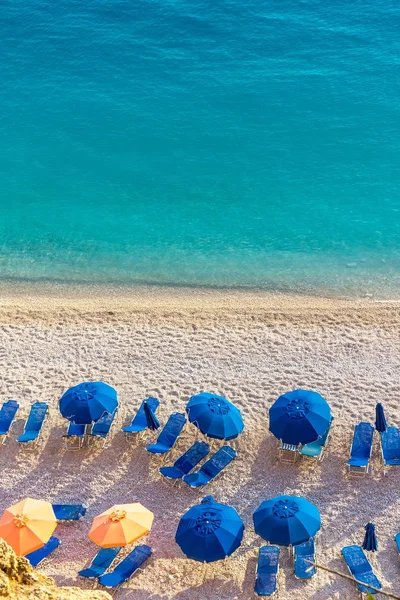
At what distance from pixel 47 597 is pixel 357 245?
787 inches

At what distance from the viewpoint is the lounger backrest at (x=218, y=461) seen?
640 inches

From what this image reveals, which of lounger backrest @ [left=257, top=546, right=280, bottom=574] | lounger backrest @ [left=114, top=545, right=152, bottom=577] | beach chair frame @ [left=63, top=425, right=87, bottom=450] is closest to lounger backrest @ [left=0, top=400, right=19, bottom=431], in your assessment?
beach chair frame @ [left=63, top=425, right=87, bottom=450]

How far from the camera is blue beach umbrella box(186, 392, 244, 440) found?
16.6 m

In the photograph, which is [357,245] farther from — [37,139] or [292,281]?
[37,139]

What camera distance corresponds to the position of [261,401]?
18391 millimetres

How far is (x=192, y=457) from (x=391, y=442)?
4423 mm

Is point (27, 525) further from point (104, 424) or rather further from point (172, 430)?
point (172, 430)

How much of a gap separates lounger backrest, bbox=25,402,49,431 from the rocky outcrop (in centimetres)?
933

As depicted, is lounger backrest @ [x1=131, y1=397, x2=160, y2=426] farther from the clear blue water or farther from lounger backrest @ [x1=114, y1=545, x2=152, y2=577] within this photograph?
the clear blue water

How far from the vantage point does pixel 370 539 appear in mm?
14078

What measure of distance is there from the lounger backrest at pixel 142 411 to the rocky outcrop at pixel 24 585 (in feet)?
29.9

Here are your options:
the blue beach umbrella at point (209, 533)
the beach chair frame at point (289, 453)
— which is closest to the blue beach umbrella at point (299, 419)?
the beach chair frame at point (289, 453)

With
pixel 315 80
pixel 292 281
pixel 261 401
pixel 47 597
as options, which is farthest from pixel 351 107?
pixel 47 597

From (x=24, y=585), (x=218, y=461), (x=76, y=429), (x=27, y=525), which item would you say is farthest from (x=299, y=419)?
(x=24, y=585)
